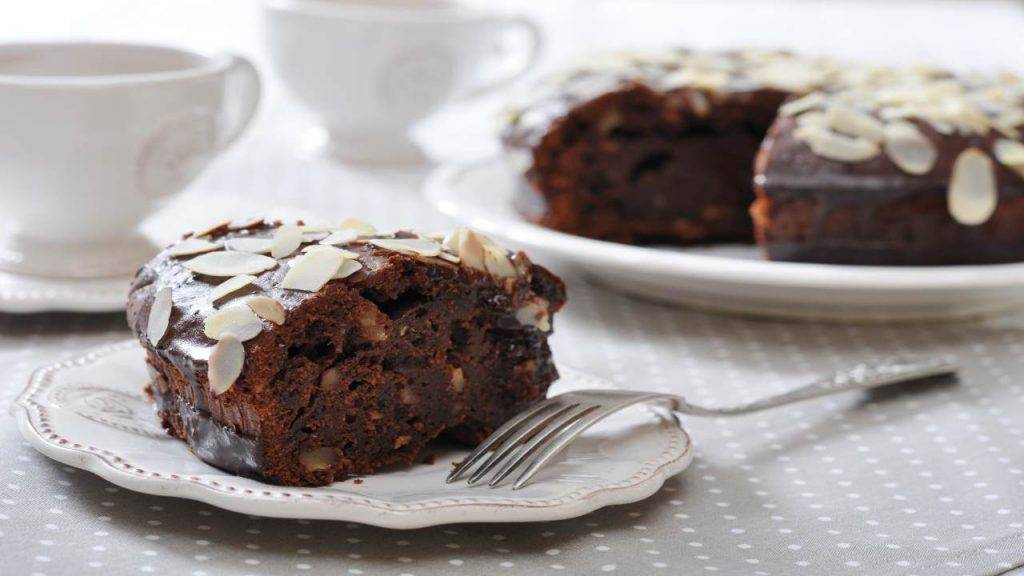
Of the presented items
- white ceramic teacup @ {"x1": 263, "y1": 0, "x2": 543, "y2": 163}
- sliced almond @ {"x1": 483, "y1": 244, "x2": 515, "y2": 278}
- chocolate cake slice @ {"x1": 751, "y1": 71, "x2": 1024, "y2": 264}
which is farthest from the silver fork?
white ceramic teacup @ {"x1": 263, "y1": 0, "x2": 543, "y2": 163}

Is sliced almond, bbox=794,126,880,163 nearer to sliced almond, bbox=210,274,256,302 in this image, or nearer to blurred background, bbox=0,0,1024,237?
blurred background, bbox=0,0,1024,237

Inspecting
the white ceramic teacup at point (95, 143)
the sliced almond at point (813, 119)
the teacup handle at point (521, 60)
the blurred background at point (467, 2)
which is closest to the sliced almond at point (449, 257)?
the white ceramic teacup at point (95, 143)

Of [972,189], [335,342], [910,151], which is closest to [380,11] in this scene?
[910,151]

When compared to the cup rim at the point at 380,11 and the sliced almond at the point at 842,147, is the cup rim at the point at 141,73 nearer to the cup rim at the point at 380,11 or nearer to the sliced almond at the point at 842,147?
the cup rim at the point at 380,11

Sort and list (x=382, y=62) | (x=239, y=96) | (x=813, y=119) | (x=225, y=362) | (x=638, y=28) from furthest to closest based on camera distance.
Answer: (x=638, y=28)
(x=382, y=62)
(x=813, y=119)
(x=239, y=96)
(x=225, y=362)

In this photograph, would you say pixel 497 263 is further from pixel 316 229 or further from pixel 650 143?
pixel 650 143

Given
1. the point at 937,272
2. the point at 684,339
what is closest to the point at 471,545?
the point at 684,339
